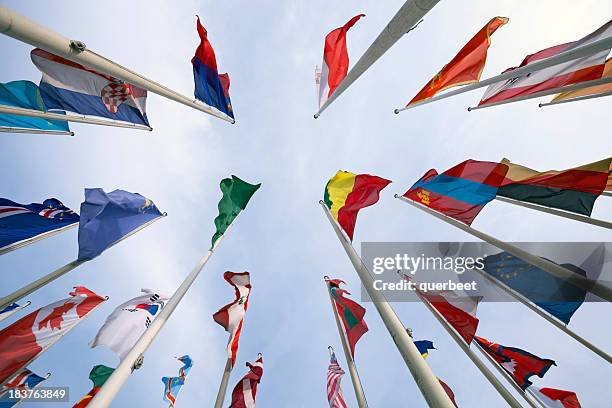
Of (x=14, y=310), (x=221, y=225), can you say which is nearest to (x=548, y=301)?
(x=221, y=225)

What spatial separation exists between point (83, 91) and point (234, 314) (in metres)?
8.08

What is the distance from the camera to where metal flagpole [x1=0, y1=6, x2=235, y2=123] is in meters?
3.84

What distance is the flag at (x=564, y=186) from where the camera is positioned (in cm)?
751

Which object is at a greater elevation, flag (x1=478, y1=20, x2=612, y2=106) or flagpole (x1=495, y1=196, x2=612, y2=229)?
flag (x1=478, y1=20, x2=612, y2=106)

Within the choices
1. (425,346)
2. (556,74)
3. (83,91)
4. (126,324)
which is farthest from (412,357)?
(83,91)

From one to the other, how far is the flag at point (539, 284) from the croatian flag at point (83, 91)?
13646mm

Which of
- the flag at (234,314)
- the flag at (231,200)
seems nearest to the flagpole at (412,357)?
the flag at (234,314)

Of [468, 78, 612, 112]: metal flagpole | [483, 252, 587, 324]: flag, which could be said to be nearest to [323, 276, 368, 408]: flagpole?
[483, 252, 587, 324]: flag

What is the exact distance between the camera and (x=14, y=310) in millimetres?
10016

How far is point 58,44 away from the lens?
14.5 ft

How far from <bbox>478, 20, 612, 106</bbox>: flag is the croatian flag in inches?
470

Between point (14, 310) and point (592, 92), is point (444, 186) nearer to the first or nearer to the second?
point (592, 92)

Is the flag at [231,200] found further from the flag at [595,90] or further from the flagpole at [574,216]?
the flag at [595,90]
